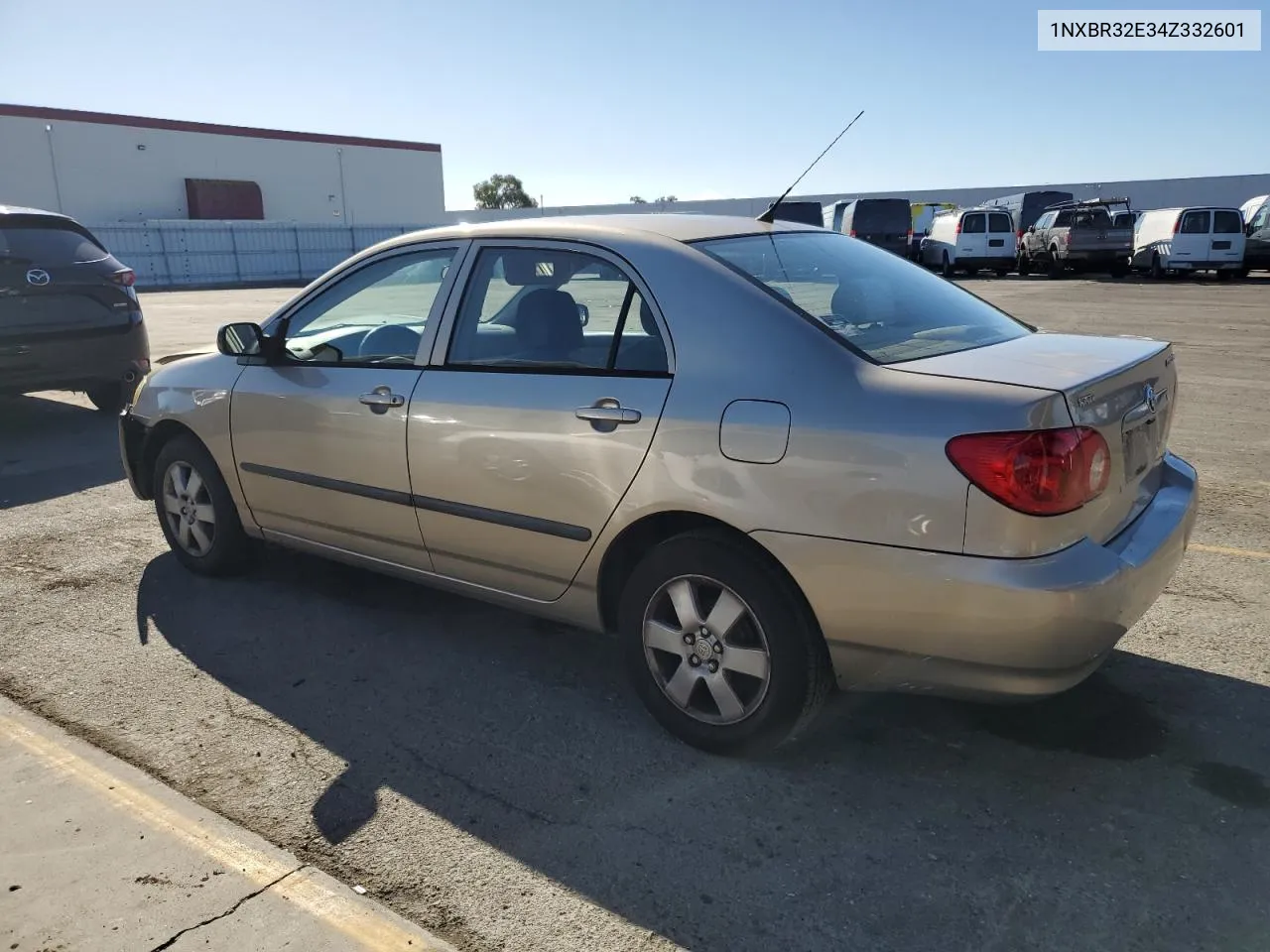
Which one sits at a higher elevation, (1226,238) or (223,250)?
(223,250)

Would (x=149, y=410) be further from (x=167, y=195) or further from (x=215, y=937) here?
(x=167, y=195)

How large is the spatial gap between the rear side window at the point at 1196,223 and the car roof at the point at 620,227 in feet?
81.8

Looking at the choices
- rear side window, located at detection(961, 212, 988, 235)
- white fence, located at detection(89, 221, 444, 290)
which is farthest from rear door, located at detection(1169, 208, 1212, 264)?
white fence, located at detection(89, 221, 444, 290)

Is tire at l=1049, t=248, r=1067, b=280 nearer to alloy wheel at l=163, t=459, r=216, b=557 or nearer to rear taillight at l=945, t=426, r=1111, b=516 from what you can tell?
alloy wheel at l=163, t=459, r=216, b=557

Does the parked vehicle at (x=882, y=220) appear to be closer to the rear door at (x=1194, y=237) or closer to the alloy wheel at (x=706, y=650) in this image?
the rear door at (x=1194, y=237)

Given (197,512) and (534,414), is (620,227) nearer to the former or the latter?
(534,414)

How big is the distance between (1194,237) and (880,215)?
8.12m

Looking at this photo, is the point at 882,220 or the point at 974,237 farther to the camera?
the point at 882,220

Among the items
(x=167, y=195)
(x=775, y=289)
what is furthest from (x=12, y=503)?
(x=167, y=195)

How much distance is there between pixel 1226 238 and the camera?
24.6 m

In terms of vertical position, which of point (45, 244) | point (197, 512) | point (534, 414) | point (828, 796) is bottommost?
point (828, 796)

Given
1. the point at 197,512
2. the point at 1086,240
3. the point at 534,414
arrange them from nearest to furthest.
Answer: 1. the point at 534,414
2. the point at 197,512
3. the point at 1086,240

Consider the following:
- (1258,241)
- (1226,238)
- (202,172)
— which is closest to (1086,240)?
(1226,238)

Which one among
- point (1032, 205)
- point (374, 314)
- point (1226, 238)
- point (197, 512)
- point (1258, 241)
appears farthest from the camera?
point (1032, 205)
